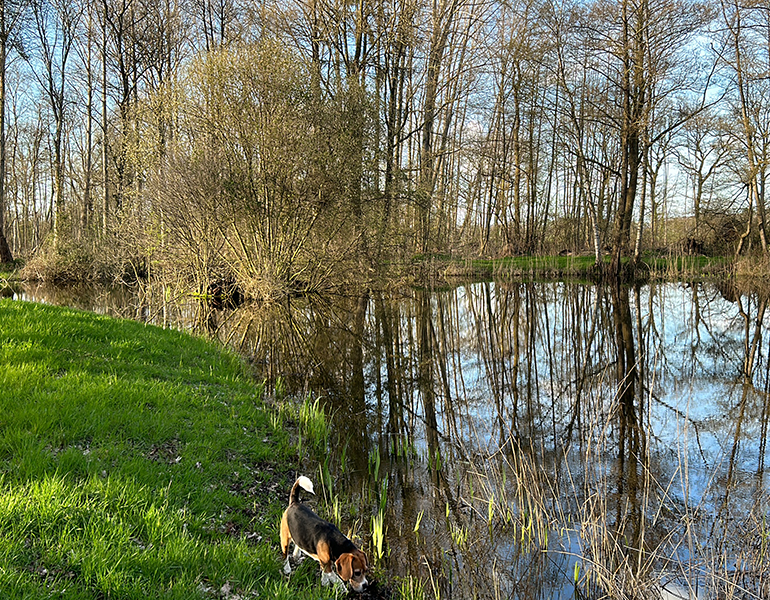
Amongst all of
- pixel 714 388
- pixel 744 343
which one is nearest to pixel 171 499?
pixel 714 388

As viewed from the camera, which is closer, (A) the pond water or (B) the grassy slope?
(B) the grassy slope

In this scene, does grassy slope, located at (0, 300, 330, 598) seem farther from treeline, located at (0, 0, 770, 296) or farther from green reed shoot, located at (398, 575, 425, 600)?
treeline, located at (0, 0, 770, 296)

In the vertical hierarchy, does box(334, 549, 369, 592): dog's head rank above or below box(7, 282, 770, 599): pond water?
above

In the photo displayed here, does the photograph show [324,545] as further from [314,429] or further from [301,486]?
[314,429]

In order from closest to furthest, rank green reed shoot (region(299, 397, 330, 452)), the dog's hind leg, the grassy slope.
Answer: the grassy slope < the dog's hind leg < green reed shoot (region(299, 397, 330, 452))

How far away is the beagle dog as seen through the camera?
9.07 feet

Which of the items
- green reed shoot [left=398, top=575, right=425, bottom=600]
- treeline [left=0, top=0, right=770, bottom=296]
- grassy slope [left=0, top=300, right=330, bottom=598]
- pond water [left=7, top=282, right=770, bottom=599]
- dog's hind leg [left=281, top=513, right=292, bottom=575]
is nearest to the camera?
grassy slope [left=0, top=300, right=330, bottom=598]

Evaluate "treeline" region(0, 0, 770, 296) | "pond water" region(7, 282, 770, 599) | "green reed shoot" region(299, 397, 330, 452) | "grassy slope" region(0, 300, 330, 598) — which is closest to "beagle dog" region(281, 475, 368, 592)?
"grassy slope" region(0, 300, 330, 598)

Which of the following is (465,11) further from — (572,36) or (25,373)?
(25,373)

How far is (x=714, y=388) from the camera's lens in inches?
296

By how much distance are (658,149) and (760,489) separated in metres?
28.5

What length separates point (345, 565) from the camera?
277 cm

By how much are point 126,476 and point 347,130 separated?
542 inches

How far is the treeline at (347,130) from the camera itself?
14586 millimetres
